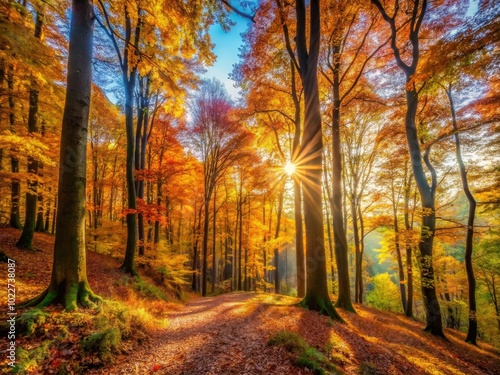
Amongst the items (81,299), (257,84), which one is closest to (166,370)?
(81,299)

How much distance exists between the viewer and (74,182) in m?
4.32

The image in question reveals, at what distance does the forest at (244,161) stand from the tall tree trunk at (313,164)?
0.05 m

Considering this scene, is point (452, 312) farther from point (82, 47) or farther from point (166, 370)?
point (82, 47)

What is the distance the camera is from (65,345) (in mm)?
3037

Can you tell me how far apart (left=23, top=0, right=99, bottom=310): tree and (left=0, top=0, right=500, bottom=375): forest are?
0.10 feet

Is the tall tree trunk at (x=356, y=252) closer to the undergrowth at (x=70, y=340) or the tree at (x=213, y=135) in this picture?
the tree at (x=213, y=135)

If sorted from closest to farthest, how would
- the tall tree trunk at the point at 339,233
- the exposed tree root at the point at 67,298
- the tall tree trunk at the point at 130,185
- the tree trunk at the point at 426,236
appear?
the exposed tree root at the point at 67,298 → the tree trunk at the point at 426,236 → the tall tree trunk at the point at 339,233 → the tall tree trunk at the point at 130,185

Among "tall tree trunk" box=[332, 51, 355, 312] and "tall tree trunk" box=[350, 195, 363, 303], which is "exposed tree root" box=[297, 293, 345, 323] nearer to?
"tall tree trunk" box=[332, 51, 355, 312]

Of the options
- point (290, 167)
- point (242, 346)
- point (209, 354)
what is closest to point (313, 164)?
point (290, 167)

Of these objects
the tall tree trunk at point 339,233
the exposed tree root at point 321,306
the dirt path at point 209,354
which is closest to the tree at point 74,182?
the dirt path at point 209,354

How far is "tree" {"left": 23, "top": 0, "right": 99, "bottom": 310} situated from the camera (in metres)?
4.09

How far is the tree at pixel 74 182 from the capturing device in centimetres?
409

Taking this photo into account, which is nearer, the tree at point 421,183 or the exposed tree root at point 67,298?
the exposed tree root at point 67,298

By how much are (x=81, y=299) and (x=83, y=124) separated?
3.54m
